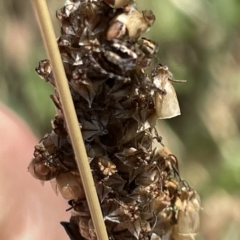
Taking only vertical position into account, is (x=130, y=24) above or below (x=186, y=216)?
above

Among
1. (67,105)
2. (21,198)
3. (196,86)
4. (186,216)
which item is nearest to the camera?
(67,105)

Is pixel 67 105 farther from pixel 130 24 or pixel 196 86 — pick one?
pixel 196 86

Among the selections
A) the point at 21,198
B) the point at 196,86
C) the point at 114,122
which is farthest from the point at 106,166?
the point at 196,86

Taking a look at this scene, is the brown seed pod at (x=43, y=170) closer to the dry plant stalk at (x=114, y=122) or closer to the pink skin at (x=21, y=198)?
the dry plant stalk at (x=114, y=122)

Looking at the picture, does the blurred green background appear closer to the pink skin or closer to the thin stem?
the pink skin

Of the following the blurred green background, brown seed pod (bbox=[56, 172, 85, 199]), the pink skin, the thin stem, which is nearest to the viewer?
the thin stem

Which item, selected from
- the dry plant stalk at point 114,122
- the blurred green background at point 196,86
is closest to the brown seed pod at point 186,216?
the dry plant stalk at point 114,122

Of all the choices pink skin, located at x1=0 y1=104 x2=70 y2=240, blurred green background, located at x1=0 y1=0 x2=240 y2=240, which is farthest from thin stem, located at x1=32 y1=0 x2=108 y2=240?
blurred green background, located at x1=0 y1=0 x2=240 y2=240

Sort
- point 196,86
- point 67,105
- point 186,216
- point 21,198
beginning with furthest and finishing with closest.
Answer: point 196,86
point 21,198
point 186,216
point 67,105

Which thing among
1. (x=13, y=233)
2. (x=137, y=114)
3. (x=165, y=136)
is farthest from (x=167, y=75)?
(x=165, y=136)
